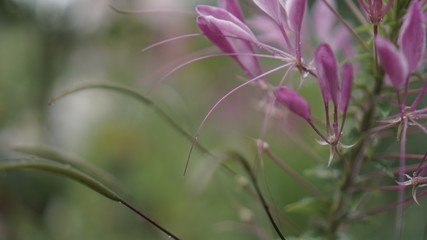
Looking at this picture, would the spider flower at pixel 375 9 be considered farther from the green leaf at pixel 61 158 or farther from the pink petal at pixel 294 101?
the green leaf at pixel 61 158

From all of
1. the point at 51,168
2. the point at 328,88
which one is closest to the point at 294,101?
the point at 328,88

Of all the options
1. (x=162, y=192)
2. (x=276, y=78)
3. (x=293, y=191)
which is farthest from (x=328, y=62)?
(x=276, y=78)

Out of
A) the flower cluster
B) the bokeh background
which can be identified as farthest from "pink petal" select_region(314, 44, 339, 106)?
the bokeh background

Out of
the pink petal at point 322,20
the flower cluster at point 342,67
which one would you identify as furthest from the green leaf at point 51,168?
the pink petal at point 322,20

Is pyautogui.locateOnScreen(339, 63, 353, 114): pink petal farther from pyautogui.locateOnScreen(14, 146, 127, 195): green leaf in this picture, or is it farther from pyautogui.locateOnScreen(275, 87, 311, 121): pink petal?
pyautogui.locateOnScreen(14, 146, 127, 195): green leaf

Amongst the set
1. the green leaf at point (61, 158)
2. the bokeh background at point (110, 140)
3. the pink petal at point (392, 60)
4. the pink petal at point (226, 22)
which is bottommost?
the bokeh background at point (110, 140)

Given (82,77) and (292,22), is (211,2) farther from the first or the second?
(292,22)

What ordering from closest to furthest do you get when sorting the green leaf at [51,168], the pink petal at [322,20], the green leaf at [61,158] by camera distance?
the green leaf at [51,168] < the green leaf at [61,158] < the pink petal at [322,20]
